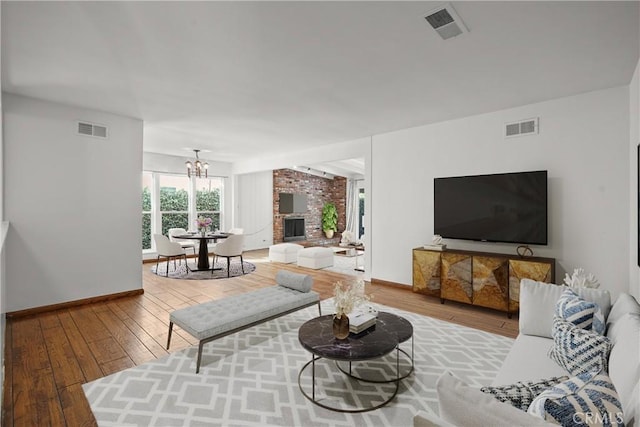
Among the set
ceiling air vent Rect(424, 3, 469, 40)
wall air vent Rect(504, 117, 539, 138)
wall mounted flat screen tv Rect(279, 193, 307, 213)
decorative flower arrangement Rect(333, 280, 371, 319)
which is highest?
ceiling air vent Rect(424, 3, 469, 40)

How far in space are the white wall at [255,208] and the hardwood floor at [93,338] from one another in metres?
3.97

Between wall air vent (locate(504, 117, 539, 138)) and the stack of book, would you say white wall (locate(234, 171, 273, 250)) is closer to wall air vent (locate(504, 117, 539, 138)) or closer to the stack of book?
wall air vent (locate(504, 117, 539, 138))

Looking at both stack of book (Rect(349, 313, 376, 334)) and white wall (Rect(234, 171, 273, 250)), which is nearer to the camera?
stack of book (Rect(349, 313, 376, 334))

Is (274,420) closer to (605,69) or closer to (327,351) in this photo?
(327,351)

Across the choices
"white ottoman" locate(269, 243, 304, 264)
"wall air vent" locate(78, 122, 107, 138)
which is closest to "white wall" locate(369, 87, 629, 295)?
"white ottoman" locate(269, 243, 304, 264)

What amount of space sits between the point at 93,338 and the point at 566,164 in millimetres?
5465

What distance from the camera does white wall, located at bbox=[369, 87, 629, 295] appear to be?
132 inches

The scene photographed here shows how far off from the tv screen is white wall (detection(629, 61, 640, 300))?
2.36 feet

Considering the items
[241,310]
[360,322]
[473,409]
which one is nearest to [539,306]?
[360,322]

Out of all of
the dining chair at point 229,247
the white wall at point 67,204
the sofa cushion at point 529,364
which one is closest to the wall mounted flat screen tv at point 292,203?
the dining chair at point 229,247

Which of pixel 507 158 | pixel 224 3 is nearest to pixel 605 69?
pixel 507 158

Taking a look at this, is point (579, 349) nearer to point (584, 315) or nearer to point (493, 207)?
point (584, 315)

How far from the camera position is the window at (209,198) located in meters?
8.41

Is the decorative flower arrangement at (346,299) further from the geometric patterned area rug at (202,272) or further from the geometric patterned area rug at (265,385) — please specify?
the geometric patterned area rug at (202,272)
